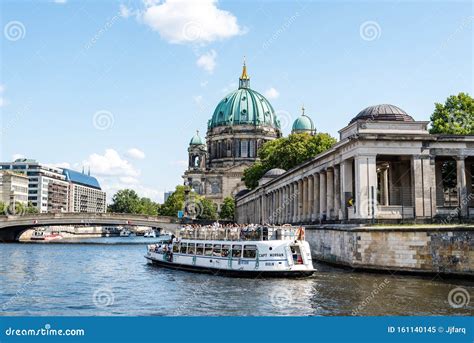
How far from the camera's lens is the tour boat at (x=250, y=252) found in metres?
39.8

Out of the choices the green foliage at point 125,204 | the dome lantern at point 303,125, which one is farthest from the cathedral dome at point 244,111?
the green foliage at point 125,204

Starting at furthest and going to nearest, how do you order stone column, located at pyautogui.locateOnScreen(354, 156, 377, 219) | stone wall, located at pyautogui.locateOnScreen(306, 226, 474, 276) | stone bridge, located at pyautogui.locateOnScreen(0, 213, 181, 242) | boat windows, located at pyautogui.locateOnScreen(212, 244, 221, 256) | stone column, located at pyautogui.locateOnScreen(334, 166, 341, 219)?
stone bridge, located at pyautogui.locateOnScreen(0, 213, 181, 242) < stone column, located at pyautogui.locateOnScreen(334, 166, 341, 219) < stone column, located at pyautogui.locateOnScreen(354, 156, 377, 219) < boat windows, located at pyautogui.locateOnScreen(212, 244, 221, 256) < stone wall, located at pyautogui.locateOnScreen(306, 226, 474, 276)

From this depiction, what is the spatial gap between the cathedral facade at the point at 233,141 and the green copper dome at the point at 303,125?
22898 millimetres

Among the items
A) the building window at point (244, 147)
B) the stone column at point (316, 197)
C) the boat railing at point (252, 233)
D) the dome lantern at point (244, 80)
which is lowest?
the boat railing at point (252, 233)

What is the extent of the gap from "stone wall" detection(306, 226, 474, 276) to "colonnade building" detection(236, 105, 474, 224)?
3336 millimetres

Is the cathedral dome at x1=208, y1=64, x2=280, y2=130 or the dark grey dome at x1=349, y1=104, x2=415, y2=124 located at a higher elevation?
the cathedral dome at x1=208, y1=64, x2=280, y2=130

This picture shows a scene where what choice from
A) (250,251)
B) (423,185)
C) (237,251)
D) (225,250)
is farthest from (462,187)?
(225,250)

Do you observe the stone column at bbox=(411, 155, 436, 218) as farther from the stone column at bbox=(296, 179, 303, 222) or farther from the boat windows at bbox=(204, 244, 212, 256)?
A: the stone column at bbox=(296, 179, 303, 222)

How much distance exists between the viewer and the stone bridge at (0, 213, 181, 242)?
324 feet

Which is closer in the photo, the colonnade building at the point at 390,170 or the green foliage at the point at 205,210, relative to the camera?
the colonnade building at the point at 390,170

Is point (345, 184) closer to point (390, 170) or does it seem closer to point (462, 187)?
point (390, 170)

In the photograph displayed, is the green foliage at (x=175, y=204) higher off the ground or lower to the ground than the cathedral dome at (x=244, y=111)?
lower

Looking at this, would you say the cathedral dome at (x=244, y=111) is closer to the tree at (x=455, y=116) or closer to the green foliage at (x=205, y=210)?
the green foliage at (x=205, y=210)

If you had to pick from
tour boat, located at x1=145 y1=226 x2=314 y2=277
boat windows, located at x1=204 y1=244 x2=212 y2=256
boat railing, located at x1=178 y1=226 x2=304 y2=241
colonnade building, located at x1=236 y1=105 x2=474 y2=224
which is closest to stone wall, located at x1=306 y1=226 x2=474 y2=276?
colonnade building, located at x1=236 y1=105 x2=474 y2=224
